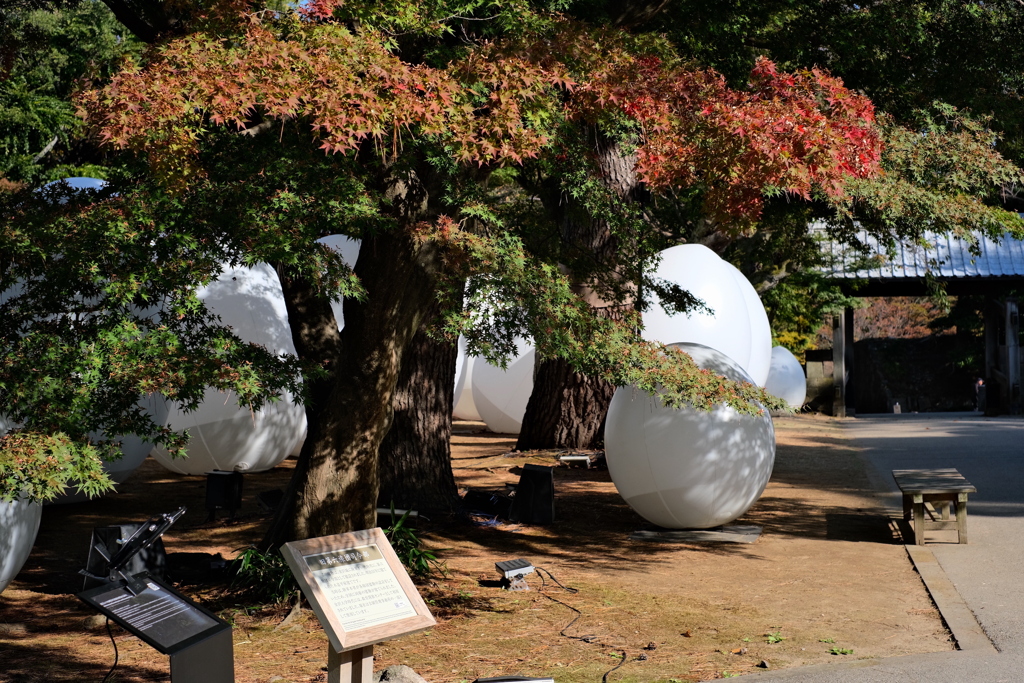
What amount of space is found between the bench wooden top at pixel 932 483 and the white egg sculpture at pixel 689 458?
1.27 metres

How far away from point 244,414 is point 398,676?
6.84m

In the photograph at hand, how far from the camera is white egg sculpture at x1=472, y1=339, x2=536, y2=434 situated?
1770 centimetres

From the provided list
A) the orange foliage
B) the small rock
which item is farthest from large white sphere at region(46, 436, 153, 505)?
the small rock

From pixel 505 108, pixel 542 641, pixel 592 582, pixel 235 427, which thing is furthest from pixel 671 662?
pixel 235 427

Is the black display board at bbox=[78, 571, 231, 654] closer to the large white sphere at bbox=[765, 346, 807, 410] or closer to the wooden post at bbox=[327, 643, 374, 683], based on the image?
the wooden post at bbox=[327, 643, 374, 683]

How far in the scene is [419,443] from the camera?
10156 mm

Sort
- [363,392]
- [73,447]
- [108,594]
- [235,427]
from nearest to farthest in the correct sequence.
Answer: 1. [108,594]
2. [73,447]
3. [363,392]
4. [235,427]

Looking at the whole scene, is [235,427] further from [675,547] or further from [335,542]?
[335,542]

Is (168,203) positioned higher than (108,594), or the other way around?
(168,203)

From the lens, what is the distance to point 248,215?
207 inches

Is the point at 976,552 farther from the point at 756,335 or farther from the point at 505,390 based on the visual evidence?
the point at 505,390

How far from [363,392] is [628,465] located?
317cm

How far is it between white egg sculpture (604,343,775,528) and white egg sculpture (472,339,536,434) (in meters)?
8.04

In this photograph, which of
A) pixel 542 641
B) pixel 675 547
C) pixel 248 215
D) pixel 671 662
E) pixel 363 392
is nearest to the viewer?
pixel 248 215
